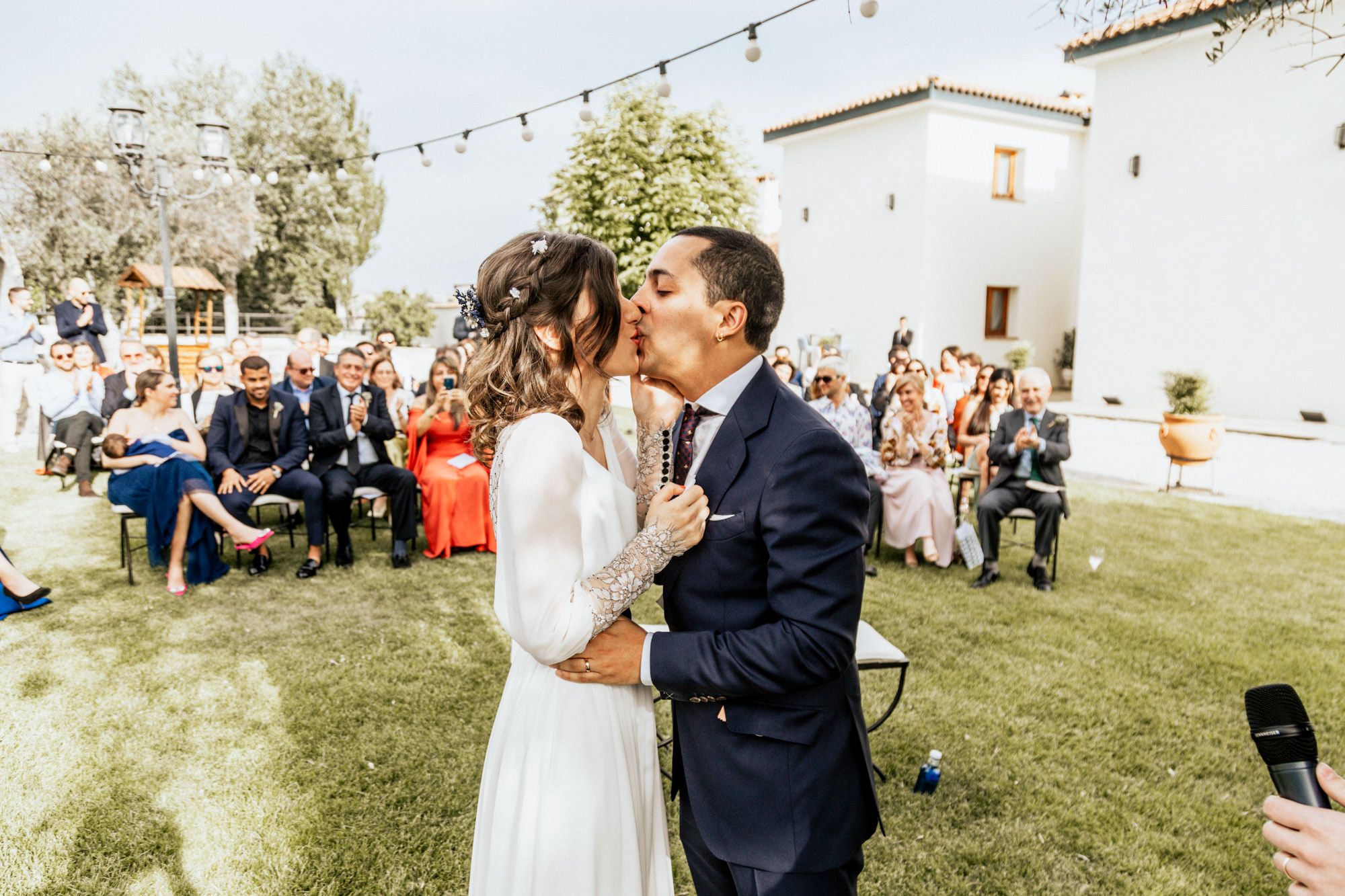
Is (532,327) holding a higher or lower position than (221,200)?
lower

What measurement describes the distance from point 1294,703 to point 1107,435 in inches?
619

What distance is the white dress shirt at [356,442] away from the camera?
24.9ft

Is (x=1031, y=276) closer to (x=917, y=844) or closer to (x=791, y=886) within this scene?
(x=917, y=844)

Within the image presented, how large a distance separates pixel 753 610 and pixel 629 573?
0.28 metres

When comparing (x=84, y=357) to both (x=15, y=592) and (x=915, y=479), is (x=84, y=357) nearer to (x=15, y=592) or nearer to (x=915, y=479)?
(x=15, y=592)

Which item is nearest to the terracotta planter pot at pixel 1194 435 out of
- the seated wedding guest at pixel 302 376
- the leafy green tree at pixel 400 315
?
the seated wedding guest at pixel 302 376

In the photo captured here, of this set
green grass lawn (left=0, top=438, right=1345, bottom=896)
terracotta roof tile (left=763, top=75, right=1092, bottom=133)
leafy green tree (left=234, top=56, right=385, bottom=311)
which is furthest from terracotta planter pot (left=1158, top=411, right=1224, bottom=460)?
leafy green tree (left=234, top=56, right=385, bottom=311)

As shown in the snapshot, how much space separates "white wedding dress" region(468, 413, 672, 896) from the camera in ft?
5.27

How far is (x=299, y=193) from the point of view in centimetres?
3441

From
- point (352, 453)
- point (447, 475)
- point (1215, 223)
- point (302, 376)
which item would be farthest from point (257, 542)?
point (1215, 223)

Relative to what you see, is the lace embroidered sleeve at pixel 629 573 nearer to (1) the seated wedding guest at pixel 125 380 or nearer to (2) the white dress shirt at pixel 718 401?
(2) the white dress shirt at pixel 718 401

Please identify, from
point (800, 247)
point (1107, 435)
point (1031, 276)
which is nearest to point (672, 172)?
point (800, 247)

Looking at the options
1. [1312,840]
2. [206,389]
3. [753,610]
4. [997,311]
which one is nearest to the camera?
[1312,840]

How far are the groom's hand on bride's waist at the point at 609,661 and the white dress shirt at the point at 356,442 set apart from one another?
21.3 feet
